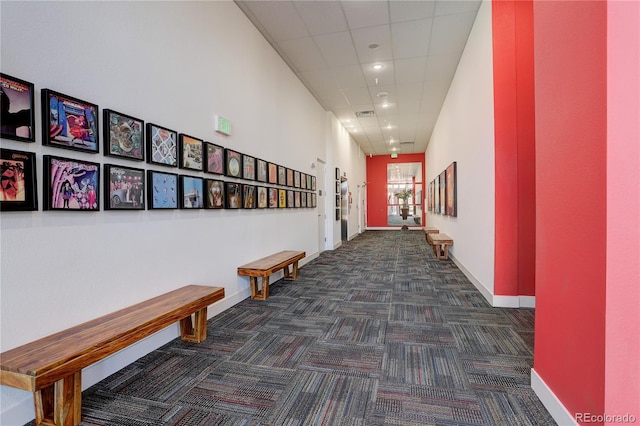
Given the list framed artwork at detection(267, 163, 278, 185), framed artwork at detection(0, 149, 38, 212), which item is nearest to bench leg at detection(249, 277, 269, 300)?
framed artwork at detection(267, 163, 278, 185)

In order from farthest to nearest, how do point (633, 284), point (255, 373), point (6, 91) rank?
point (255, 373) < point (6, 91) < point (633, 284)

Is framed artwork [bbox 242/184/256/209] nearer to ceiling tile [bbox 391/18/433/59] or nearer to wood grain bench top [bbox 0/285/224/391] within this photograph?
wood grain bench top [bbox 0/285/224/391]

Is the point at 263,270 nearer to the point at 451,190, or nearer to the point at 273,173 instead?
the point at 273,173

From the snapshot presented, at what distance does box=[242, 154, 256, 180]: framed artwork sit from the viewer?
12.6 feet

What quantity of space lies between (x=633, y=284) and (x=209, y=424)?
199 cm

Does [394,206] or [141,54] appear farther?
[394,206]

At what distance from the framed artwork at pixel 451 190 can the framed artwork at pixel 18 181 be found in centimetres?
575

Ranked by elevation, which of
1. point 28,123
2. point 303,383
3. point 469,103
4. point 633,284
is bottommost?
point 303,383

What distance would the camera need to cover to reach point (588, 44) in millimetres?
1338

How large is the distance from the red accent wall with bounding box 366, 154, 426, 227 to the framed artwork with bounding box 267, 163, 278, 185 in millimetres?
10511

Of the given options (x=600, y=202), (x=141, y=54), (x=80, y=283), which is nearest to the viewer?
(x=600, y=202)

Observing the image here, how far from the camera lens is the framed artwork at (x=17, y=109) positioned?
1552 mm

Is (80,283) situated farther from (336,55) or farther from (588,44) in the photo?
(336,55)

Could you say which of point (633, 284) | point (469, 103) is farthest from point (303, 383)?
point (469, 103)
